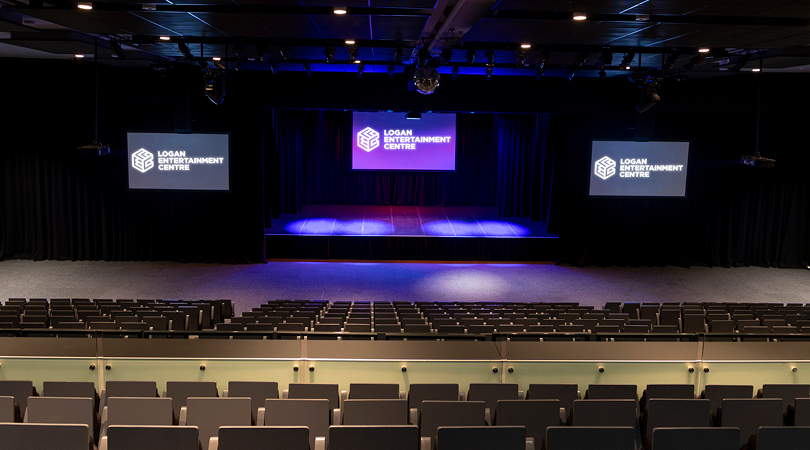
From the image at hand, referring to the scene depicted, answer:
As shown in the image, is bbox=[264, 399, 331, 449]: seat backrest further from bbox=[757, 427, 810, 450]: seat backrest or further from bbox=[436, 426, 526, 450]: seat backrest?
bbox=[757, 427, 810, 450]: seat backrest

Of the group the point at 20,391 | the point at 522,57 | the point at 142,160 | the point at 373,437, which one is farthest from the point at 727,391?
the point at 142,160

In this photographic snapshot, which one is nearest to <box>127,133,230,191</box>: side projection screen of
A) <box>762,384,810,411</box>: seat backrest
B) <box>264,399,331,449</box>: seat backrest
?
<box>264,399,331,449</box>: seat backrest

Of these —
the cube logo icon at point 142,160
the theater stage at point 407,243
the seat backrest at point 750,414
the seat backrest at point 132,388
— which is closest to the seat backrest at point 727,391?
the seat backrest at point 750,414

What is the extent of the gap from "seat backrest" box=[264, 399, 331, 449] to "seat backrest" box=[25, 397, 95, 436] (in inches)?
46.2

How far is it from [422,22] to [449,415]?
18.0ft

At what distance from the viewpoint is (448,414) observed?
385cm

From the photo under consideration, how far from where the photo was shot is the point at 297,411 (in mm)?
3840

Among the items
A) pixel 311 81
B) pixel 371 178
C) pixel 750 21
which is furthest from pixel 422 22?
pixel 371 178

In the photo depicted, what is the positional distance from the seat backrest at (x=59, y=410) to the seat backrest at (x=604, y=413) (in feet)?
10.4

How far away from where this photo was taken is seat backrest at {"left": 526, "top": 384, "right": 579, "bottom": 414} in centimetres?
430

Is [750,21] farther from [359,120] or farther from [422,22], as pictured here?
[359,120]

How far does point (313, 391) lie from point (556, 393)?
68.4 inches

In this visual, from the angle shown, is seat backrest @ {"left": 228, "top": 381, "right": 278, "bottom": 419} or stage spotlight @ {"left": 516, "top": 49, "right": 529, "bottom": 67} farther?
stage spotlight @ {"left": 516, "top": 49, "right": 529, "bottom": 67}

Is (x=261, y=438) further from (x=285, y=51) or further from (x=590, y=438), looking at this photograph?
(x=285, y=51)
